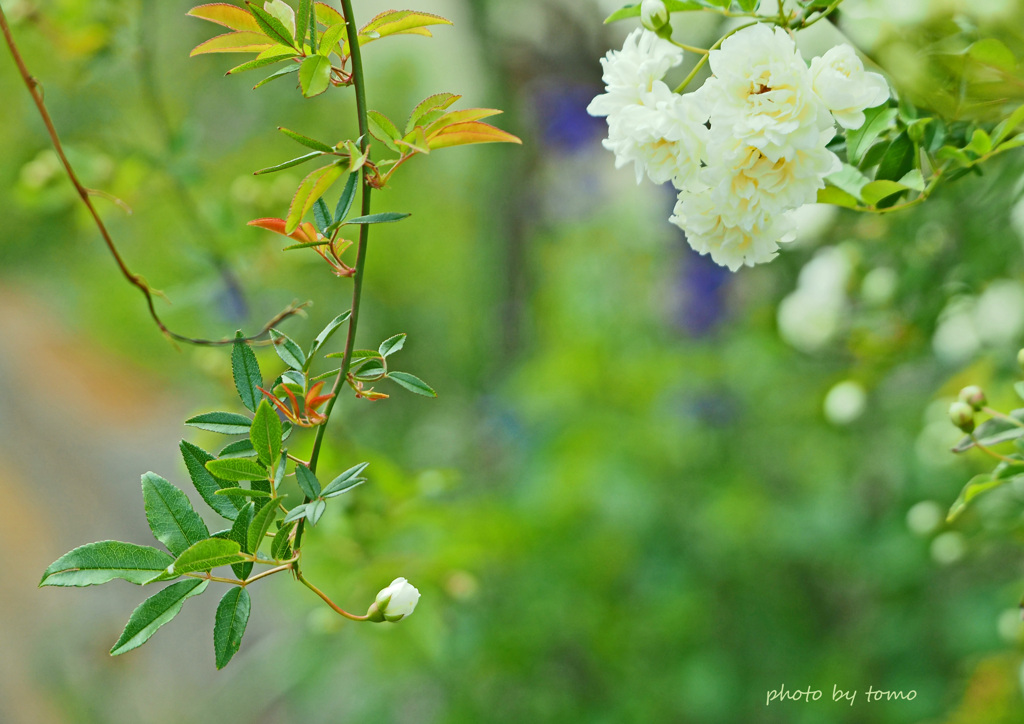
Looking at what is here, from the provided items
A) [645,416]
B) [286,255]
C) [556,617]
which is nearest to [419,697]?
[556,617]

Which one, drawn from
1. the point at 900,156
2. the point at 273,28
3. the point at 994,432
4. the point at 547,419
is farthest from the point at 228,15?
the point at 547,419

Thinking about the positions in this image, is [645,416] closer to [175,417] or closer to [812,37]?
[812,37]

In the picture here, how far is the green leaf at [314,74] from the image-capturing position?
24 centimetres

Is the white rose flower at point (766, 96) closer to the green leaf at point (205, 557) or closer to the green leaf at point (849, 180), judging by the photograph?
the green leaf at point (849, 180)

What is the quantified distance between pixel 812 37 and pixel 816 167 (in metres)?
0.39

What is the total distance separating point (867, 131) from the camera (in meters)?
0.29

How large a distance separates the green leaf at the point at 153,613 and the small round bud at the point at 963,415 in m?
0.29

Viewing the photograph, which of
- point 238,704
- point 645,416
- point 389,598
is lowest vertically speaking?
point 238,704

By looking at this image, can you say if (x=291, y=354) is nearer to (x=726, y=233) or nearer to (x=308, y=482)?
(x=308, y=482)

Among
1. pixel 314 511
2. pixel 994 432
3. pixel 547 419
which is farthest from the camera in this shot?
pixel 547 419

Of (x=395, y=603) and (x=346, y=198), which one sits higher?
(x=346, y=198)

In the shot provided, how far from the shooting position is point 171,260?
1.48 m

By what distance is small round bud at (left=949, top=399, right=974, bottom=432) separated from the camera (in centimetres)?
32

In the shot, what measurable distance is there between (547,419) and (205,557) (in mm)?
828
